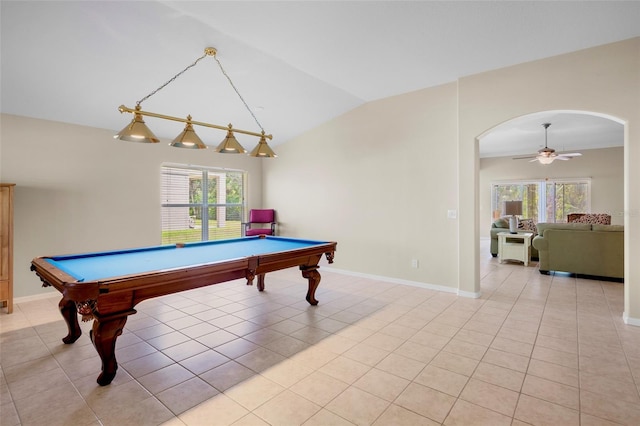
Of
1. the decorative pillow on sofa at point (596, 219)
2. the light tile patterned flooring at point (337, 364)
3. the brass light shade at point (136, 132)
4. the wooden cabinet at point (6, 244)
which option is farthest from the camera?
the decorative pillow on sofa at point (596, 219)

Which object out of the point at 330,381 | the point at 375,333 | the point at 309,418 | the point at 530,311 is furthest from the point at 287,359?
the point at 530,311

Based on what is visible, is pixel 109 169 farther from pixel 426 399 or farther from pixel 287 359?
pixel 426 399

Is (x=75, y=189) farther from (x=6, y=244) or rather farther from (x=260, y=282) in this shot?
(x=260, y=282)

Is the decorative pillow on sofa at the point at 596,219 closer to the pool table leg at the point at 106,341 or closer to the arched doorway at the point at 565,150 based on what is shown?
the arched doorway at the point at 565,150

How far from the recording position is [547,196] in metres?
9.46

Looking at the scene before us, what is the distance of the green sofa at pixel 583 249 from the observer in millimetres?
4980

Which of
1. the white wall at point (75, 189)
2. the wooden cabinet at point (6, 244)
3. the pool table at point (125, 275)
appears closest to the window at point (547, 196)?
the pool table at point (125, 275)

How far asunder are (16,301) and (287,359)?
408 centimetres

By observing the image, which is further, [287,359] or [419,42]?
[419,42]

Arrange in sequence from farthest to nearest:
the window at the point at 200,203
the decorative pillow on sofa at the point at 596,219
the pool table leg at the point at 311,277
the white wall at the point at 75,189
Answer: the decorative pillow on sofa at the point at 596,219 < the window at the point at 200,203 < the white wall at the point at 75,189 < the pool table leg at the point at 311,277

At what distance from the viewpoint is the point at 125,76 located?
3699mm

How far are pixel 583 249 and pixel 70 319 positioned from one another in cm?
717

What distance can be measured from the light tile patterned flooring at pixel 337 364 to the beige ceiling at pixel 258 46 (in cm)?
278

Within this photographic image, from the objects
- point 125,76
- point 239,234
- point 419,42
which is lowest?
point 239,234
